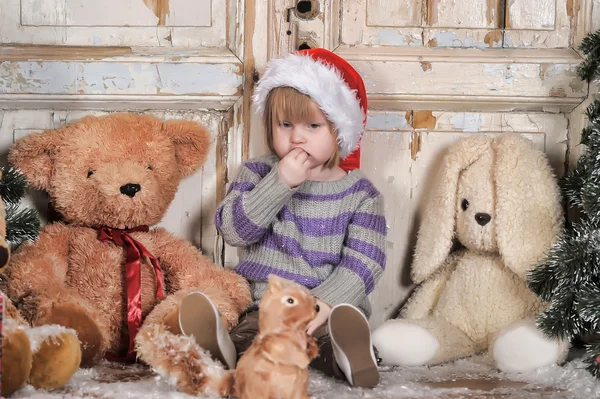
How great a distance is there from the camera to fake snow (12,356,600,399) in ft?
3.73

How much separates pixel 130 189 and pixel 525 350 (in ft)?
2.64

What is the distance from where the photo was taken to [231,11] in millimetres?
1681

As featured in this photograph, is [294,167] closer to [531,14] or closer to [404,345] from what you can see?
[404,345]

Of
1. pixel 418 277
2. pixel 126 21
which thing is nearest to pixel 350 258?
pixel 418 277

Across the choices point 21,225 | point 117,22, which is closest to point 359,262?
point 21,225

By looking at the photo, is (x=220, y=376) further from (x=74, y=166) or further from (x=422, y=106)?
(x=422, y=106)

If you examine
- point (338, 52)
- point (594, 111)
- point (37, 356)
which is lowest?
point (37, 356)

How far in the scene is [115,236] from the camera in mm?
1488

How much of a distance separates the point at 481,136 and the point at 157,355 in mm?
898

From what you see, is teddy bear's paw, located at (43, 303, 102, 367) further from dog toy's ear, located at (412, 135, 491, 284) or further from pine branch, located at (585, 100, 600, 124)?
pine branch, located at (585, 100, 600, 124)

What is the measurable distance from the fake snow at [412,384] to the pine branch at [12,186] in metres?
0.37

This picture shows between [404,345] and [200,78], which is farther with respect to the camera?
[200,78]

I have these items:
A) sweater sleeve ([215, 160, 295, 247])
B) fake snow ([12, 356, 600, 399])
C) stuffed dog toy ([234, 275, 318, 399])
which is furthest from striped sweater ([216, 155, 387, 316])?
stuffed dog toy ([234, 275, 318, 399])

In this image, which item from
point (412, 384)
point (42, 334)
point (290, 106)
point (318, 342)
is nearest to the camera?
point (42, 334)
